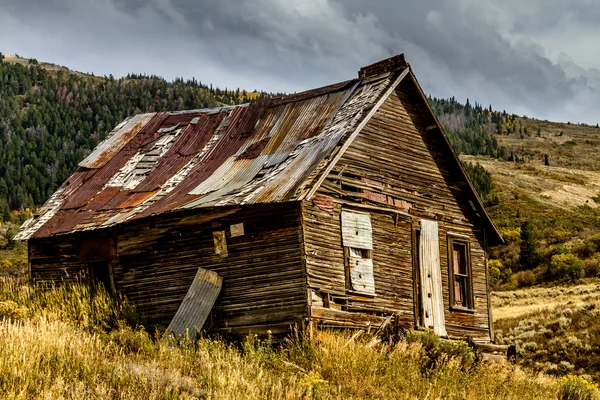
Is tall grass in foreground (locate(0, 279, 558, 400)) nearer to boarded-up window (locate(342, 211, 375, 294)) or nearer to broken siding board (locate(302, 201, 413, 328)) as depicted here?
broken siding board (locate(302, 201, 413, 328))

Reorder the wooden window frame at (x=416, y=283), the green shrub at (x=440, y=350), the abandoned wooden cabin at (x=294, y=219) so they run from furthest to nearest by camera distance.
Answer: the wooden window frame at (x=416, y=283) → the abandoned wooden cabin at (x=294, y=219) → the green shrub at (x=440, y=350)

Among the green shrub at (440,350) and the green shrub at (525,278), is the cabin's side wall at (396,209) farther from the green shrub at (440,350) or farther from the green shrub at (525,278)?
the green shrub at (525,278)

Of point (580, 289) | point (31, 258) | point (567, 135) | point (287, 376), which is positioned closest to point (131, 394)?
point (287, 376)

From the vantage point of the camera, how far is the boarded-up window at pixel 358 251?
14.4 metres

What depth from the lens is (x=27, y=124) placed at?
9481 cm

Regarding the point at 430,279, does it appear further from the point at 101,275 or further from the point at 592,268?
the point at 592,268

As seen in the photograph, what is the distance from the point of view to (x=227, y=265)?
570 inches

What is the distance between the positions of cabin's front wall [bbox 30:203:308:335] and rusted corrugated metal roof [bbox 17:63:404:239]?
Answer: 20.5 inches

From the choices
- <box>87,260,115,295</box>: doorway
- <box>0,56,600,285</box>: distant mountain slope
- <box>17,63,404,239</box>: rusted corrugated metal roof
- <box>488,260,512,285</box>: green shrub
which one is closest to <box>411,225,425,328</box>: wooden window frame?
<box>17,63,404,239</box>: rusted corrugated metal roof

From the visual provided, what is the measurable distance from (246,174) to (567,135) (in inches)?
5445

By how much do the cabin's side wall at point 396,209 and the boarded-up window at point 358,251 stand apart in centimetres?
15

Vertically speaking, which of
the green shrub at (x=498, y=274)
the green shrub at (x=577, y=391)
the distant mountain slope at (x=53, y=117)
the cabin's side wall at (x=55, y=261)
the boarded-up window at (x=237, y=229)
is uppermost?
the distant mountain slope at (x=53, y=117)

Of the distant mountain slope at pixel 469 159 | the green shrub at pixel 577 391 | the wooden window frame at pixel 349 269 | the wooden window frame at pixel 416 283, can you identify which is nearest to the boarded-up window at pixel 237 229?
the wooden window frame at pixel 349 269

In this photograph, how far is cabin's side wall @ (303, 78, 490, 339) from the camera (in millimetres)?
14062
